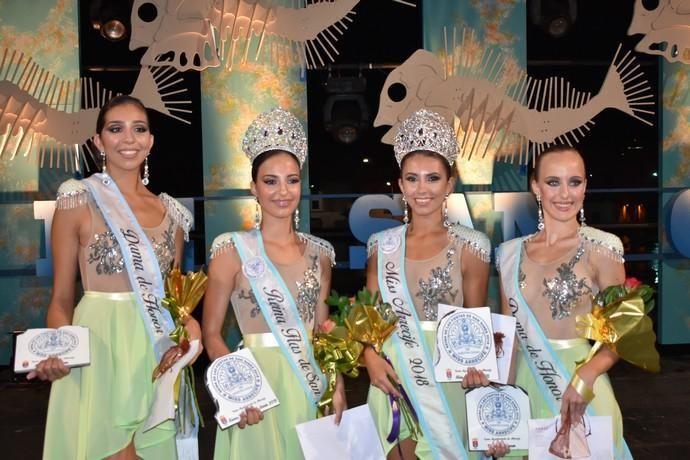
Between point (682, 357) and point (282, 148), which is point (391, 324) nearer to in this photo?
point (282, 148)

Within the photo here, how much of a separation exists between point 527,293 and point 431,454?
1.69 ft

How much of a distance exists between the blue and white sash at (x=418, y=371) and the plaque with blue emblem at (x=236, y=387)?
47cm

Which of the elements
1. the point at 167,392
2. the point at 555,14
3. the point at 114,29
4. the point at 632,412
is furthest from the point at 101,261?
the point at 555,14

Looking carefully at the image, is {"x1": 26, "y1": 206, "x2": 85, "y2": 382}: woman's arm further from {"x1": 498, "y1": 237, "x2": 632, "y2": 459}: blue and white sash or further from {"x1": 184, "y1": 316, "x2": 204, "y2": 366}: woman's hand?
{"x1": 498, "y1": 237, "x2": 632, "y2": 459}: blue and white sash

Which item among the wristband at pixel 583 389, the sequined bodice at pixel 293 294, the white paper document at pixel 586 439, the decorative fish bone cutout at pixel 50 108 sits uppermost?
the decorative fish bone cutout at pixel 50 108

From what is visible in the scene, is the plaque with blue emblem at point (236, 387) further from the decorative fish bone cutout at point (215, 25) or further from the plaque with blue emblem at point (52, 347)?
the decorative fish bone cutout at point (215, 25)

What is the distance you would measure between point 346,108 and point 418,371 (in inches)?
147

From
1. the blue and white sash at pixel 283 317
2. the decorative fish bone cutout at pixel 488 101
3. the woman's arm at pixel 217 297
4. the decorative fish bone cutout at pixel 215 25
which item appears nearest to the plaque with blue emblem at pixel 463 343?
the blue and white sash at pixel 283 317

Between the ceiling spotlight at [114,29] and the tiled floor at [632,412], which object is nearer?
the tiled floor at [632,412]

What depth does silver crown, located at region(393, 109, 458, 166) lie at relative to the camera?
7.29 ft

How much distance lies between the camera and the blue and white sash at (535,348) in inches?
80.7

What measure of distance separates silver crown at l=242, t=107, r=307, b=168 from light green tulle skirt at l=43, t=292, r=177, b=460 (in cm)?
56

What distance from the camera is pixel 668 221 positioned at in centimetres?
529

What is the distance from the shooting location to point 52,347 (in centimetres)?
189
